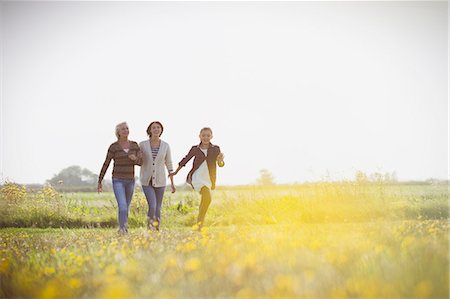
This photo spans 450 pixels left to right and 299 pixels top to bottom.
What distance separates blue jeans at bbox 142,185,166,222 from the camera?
8531 mm

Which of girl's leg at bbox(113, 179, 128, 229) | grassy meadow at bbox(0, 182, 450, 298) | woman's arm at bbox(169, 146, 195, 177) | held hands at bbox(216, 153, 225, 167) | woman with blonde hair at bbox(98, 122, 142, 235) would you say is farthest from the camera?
woman's arm at bbox(169, 146, 195, 177)

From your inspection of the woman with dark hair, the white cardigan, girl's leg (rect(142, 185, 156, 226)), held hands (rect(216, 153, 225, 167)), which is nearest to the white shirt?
held hands (rect(216, 153, 225, 167))

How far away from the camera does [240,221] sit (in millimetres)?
11938

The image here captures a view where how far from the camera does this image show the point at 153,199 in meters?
8.58

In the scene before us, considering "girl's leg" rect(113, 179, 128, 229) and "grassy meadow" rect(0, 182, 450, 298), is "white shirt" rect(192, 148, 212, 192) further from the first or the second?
"grassy meadow" rect(0, 182, 450, 298)

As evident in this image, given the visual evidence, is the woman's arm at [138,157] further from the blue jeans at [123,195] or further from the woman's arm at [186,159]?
the woman's arm at [186,159]

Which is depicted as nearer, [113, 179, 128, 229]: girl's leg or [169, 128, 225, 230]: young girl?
[113, 179, 128, 229]: girl's leg

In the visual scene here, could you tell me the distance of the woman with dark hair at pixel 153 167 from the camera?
28.0 feet

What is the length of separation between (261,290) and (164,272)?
93 centimetres

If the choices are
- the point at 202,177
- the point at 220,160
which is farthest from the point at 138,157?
the point at 220,160

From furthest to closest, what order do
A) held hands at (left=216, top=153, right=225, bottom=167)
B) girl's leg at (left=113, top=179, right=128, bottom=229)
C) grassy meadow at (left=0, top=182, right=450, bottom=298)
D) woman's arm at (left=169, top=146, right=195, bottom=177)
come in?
woman's arm at (left=169, top=146, right=195, bottom=177) → held hands at (left=216, top=153, right=225, bottom=167) → girl's leg at (left=113, top=179, right=128, bottom=229) → grassy meadow at (left=0, top=182, right=450, bottom=298)

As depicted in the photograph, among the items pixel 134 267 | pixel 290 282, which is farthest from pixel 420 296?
pixel 134 267

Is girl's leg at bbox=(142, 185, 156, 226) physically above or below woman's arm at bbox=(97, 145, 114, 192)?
below

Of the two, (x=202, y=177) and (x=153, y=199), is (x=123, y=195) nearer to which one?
(x=153, y=199)
